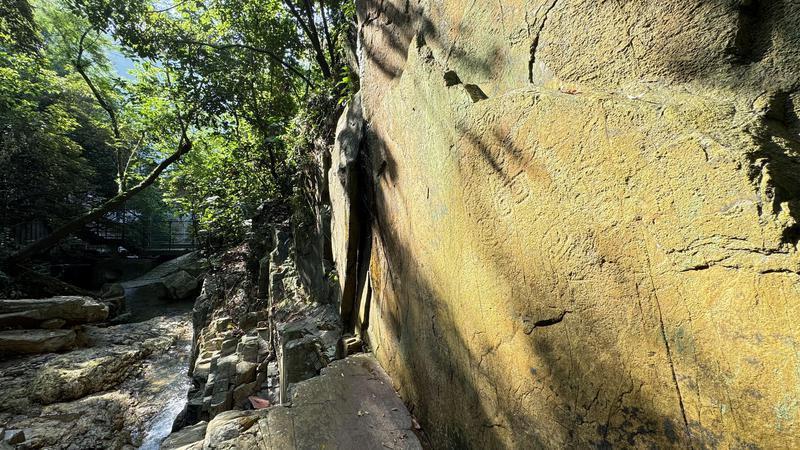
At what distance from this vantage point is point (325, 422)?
2.06 m

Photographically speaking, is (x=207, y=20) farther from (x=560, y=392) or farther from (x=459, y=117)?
(x=560, y=392)

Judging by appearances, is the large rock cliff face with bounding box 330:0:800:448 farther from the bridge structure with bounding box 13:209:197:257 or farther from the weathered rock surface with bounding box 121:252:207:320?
the bridge structure with bounding box 13:209:197:257

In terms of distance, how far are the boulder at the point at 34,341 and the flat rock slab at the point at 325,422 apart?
7651mm

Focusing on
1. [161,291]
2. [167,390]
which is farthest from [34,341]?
[161,291]

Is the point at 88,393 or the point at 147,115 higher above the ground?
the point at 147,115

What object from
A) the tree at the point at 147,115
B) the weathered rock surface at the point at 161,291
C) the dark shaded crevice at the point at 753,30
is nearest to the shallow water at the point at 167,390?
the weathered rock surface at the point at 161,291

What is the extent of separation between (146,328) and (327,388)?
33.1 feet

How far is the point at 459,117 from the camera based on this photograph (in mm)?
1620

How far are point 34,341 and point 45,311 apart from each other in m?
0.94

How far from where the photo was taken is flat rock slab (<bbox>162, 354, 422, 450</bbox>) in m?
1.92

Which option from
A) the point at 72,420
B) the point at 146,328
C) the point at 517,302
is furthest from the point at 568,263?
the point at 146,328

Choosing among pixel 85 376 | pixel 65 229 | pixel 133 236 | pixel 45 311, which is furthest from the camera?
pixel 133 236

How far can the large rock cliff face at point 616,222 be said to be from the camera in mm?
748

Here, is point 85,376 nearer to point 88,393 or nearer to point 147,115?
point 88,393
